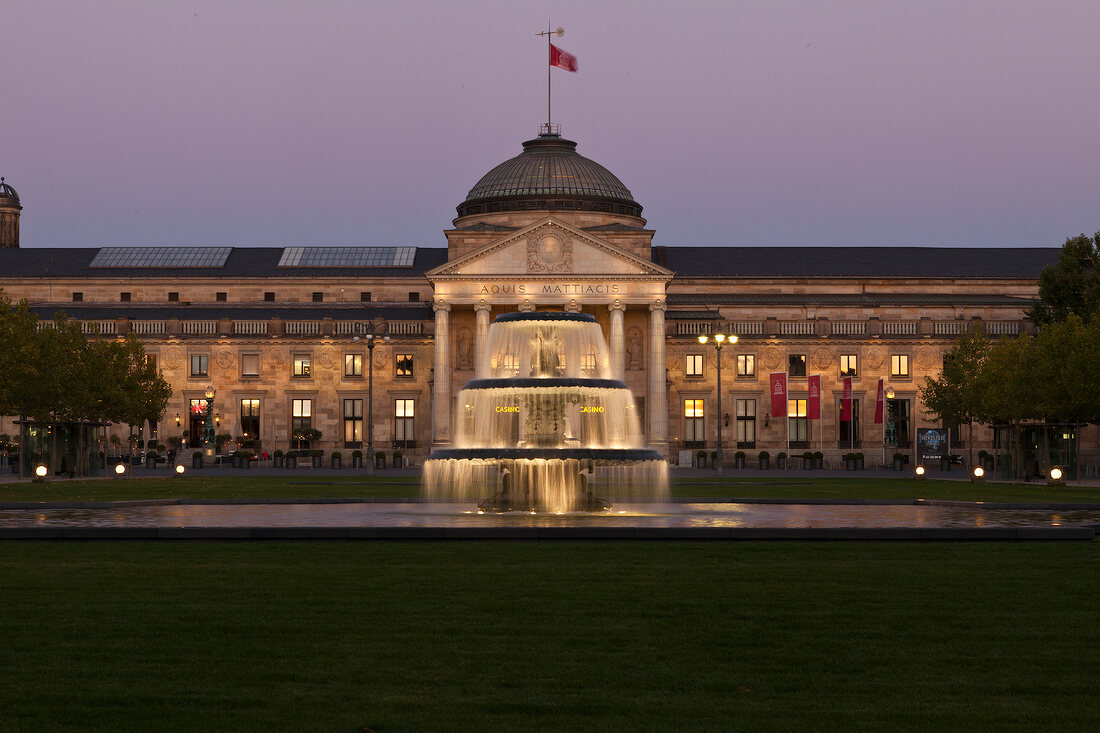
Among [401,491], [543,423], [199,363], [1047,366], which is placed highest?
[199,363]

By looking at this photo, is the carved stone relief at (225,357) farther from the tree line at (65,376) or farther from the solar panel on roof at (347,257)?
the tree line at (65,376)

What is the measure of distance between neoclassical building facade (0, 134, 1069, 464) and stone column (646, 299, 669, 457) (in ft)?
0.44

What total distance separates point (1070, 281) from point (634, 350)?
30.2m

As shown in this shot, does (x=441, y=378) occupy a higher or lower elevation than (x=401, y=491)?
higher

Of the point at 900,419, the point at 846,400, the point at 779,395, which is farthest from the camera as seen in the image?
the point at 900,419

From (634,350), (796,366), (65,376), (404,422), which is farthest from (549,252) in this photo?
(65,376)

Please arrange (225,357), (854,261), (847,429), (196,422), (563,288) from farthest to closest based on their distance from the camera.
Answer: (854,261) < (225,357) < (196,422) < (847,429) < (563,288)

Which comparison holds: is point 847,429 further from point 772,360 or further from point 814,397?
point 814,397

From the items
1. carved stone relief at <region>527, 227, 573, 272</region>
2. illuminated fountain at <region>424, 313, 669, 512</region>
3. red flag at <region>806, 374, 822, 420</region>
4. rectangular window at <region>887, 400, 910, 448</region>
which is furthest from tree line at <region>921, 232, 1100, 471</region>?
illuminated fountain at <region>424, 313, 669, 512</region>

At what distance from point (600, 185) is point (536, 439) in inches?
3026

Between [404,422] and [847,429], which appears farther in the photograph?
[404,422]

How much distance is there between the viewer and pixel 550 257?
93500 mm

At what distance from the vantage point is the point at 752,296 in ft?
339

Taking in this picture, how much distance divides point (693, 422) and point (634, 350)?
654 centimetres
